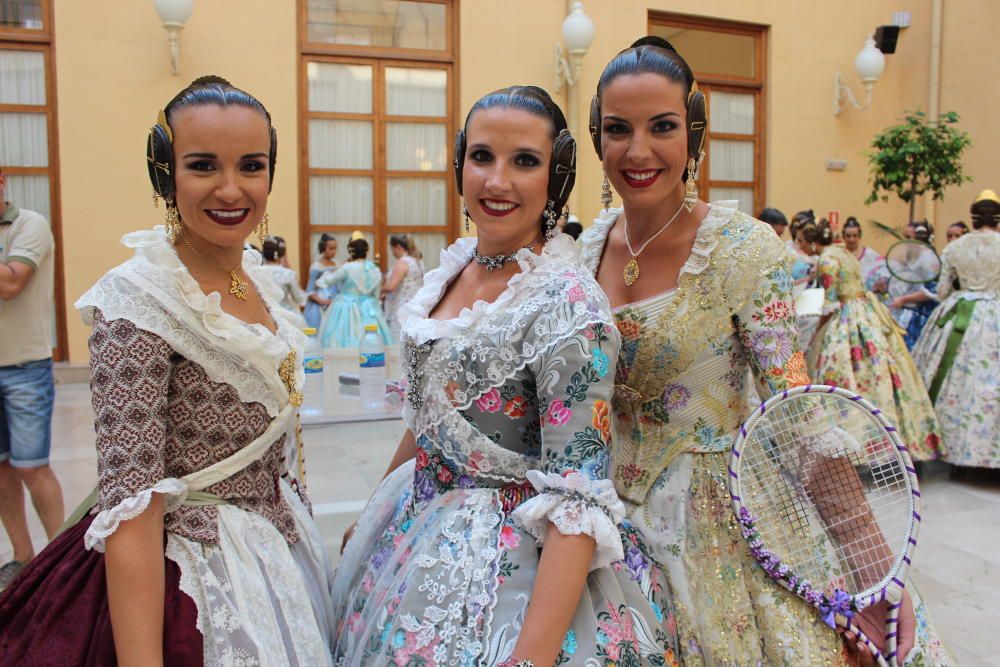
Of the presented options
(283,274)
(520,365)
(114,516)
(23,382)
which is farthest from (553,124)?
(283,274)

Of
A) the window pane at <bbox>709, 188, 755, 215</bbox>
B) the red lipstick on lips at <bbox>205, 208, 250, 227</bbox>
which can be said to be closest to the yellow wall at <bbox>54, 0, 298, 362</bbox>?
the window pane at <bbox>709, 188, 755, 215</bbox>

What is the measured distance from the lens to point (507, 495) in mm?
1439

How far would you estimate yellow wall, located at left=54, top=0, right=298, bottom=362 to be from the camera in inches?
297

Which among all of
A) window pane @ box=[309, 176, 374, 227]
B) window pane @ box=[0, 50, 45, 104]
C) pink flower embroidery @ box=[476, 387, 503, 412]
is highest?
window pane @ box=[0, 50, 45, 104]

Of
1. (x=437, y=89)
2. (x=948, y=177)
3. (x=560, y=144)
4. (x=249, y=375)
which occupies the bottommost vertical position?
(x=249, y=375)

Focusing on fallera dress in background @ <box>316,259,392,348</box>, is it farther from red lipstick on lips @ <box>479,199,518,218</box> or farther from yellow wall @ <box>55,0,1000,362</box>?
red lipstick on lips @ <box>479,199,518,218</box>

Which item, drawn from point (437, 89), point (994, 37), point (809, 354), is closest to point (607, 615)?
point (809, 354)

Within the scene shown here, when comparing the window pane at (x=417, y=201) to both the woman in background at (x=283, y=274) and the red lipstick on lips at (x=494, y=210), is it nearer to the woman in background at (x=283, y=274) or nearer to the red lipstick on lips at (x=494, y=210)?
the woman in background at (x=283, y=274)

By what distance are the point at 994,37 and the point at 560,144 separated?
10900mm

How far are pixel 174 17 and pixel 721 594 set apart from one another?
7782 mm

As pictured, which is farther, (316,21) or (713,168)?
(713,168)

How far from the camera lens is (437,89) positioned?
8773mm

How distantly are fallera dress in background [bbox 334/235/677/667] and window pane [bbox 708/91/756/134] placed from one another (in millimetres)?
9140

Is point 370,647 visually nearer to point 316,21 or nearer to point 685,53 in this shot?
point 316,21
